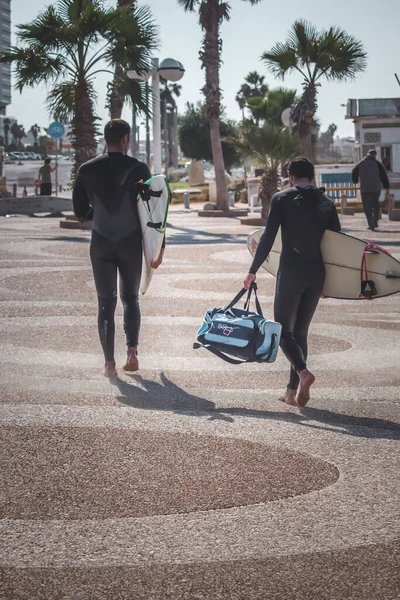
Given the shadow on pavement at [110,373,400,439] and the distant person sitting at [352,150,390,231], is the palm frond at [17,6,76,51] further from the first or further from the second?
the shadow on pavement at [110,373,400,439]


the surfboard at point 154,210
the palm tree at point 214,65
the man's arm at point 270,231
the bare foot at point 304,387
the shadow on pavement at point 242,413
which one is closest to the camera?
the shadow on pavement at point 242,413

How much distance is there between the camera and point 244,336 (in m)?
6.98

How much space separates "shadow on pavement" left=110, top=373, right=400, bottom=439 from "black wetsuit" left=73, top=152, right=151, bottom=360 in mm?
757

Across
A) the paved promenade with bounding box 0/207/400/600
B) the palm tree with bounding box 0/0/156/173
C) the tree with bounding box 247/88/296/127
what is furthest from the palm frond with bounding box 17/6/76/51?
the tree with bounding box 247/88/296/127

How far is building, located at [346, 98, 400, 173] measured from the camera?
4244cm

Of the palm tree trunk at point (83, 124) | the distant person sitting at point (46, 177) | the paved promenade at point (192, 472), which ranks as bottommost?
the paved promenade at point (192, 472)

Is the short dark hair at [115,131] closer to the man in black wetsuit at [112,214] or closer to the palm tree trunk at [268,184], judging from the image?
the man in black wetsuit at [112,214]

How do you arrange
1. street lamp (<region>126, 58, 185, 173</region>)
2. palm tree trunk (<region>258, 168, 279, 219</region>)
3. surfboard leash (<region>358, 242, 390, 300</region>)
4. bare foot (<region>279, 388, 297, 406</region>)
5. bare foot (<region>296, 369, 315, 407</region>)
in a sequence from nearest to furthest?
bare foot (<region>296, 369, 315, 407</region>), bare foot (<region>279, 388, 297, 406</region>), surfboard leash (<region>358, 242, 390, 300</region>), palm tree trunk (<region>258, 168, 279, 219</region>), street lamp (<region>126, 58, 185, 173</region>)

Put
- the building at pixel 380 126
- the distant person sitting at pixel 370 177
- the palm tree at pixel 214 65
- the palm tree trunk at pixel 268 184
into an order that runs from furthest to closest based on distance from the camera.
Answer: the building at pixel 380 126 → the palm tree at pixel 214 65 → the palm tree trunk at pixel 268 184 → the distant person sitting at pixel 370 177

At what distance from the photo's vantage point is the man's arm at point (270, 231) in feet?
23.0

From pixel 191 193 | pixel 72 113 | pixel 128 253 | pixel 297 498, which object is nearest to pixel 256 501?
pixel 297 498

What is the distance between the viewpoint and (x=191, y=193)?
5112cm

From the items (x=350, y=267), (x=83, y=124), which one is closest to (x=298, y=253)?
(x=350, y=267)

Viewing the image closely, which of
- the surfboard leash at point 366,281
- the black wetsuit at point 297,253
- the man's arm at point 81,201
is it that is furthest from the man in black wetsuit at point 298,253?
the man's arm at point 81,201
